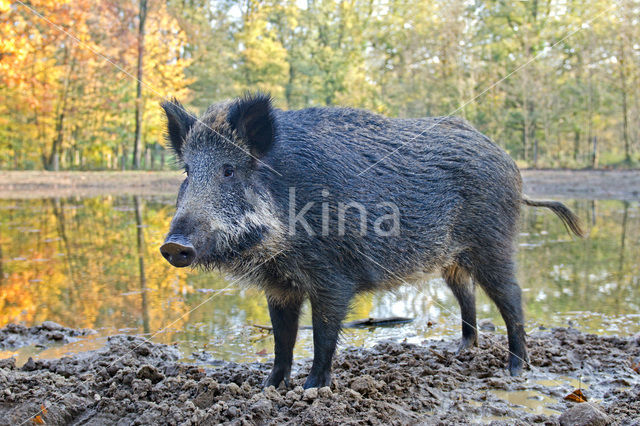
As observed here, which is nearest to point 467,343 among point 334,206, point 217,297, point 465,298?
point 465,298

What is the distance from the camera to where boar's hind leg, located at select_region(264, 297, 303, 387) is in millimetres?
3865

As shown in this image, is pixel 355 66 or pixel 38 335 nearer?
pixel 38 335

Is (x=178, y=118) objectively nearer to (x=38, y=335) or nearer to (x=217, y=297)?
(x=38, y=335)

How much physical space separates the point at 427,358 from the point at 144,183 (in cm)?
2307

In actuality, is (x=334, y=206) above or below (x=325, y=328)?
above

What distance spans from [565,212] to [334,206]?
8.29ft

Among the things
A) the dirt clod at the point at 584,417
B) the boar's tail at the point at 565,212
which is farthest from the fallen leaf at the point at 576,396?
the boar's tail at the point at 565,212

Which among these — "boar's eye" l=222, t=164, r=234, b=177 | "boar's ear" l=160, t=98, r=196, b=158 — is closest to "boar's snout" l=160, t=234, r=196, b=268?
"boar's eye" l=222, t=164, r=234, b=177

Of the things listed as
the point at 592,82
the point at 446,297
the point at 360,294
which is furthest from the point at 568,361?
the point at 592,82

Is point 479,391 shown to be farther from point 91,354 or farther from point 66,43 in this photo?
point 66,43

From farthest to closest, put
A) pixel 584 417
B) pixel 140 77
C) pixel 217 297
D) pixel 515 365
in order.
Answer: pixel 140 77 → pixel 217 297 → pixel 515 365 → pixel 584 417

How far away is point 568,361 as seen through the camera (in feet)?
13.6

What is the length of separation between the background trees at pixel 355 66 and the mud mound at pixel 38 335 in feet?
66.6

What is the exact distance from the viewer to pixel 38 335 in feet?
15.5
